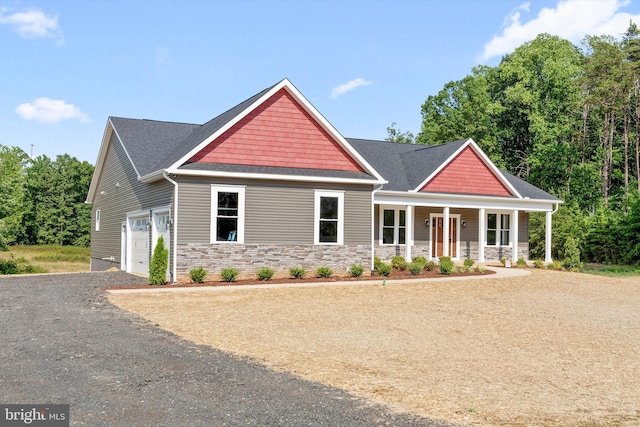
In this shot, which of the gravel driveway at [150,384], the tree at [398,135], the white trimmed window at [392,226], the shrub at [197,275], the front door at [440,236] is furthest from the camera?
the tree at [398,135]

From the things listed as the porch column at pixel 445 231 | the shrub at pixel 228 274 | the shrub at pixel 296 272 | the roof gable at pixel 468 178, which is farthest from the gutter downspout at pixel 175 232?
the porch column at pixel 445 231

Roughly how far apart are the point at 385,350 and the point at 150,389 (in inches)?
177

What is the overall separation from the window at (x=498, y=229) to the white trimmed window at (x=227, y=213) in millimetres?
15292

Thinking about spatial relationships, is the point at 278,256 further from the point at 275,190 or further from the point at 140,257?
the point at 140,257

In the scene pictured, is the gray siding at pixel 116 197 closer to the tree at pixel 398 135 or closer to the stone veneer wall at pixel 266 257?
the stone veneer wall at pixel 266 257

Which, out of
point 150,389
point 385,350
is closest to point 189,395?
point 150,389

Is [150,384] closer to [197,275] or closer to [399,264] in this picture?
[197,275]

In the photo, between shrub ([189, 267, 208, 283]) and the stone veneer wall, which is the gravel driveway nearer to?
shrub ([189, 267, 208, 283])

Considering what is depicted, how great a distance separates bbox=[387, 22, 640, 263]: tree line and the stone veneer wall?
19831 millimetres

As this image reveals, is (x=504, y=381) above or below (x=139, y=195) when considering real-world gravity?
below

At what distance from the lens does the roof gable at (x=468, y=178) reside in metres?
28.0

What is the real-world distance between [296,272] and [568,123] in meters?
32.9

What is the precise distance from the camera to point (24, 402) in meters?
6.59

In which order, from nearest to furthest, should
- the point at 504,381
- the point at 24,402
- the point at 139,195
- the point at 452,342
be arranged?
the point at 24,402
the point at 504,381
the point at 452,342
the point at 139,195
